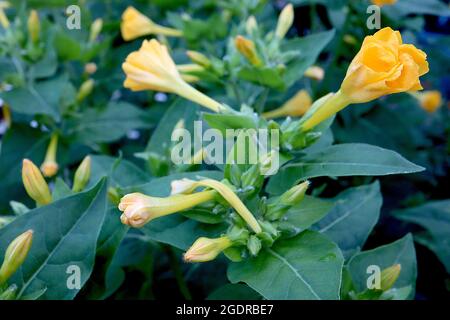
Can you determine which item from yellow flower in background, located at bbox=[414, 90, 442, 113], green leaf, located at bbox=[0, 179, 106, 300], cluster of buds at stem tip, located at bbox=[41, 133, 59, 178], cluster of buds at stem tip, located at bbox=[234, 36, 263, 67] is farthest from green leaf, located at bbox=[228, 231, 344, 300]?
yellow flower in background, located at bbox=[414, 90, 442, 113]

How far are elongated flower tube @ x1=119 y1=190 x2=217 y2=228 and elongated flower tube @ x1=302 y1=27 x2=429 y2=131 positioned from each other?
0.29 metres

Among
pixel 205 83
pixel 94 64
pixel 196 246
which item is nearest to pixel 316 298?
pixel 196 246

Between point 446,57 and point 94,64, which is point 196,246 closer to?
point 94,64

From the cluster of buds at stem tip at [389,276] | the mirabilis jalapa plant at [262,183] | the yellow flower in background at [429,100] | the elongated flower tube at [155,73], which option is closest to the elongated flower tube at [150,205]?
the mirabilis jalapa plant at [262,183]

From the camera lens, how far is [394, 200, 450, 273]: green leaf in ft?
4.69

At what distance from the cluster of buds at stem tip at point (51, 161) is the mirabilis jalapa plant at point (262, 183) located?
46 centimetres

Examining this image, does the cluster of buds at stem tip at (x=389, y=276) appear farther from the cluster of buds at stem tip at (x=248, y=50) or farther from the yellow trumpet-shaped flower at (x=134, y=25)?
the yellow trumpet-shaped flower at (x=134, y=25)

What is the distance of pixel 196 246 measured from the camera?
3.14 ft

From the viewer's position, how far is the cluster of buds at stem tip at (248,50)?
1319 mm

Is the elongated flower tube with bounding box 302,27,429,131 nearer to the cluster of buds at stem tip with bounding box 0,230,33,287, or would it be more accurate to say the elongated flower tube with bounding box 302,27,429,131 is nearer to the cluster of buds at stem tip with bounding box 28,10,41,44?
the cluster of buds at stem tip with bounding box 0,230,33,287

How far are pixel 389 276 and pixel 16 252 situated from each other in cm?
63

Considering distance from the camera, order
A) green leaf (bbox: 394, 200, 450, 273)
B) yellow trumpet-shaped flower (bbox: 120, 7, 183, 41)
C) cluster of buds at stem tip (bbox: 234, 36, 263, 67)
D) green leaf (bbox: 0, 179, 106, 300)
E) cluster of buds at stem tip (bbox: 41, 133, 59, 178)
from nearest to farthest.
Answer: green leaf (bbox: 0, 179, 106, 300)
cluster of buds at stem tip (bbox: 234, 36, 263, 67)
green leaf (bbox: 394, 200, 450, 273)
cluster of buds at stem tip (bbox: 41, 133, 59, 178)
yellow trumpet-shaped flower (bbox: 120, 7, 183, 41)
